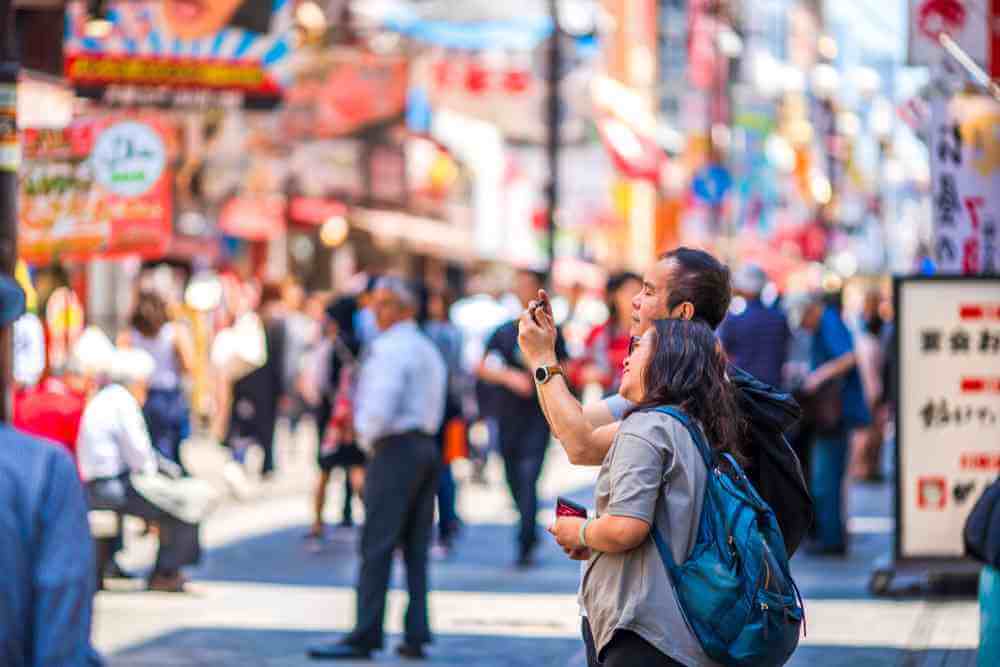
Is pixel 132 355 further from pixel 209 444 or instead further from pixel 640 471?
pixel 209 444

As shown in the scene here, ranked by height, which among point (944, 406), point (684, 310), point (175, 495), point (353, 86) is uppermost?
point (353, 86)

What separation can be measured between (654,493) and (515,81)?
30.1 meters

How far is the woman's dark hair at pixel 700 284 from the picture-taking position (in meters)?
6.24

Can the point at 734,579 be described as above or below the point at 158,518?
above

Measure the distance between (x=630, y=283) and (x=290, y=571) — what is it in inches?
120

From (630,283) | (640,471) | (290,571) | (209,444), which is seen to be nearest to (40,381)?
(290,571)

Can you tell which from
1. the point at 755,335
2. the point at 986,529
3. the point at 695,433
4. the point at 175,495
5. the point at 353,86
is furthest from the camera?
the point at 353,86

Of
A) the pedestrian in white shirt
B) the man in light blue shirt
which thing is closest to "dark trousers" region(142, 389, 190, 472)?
the pedestrian in white shirt

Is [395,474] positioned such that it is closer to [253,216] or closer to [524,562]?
[524,562]

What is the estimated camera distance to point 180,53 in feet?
50.1

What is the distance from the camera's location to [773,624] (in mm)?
5703

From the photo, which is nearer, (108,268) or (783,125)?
(108,268)

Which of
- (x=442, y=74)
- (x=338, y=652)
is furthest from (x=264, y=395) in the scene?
(x=442, y=74)

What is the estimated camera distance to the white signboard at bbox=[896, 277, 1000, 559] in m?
12.7
